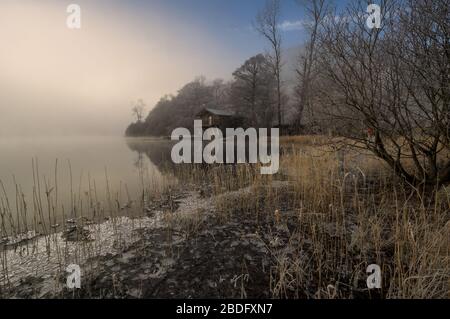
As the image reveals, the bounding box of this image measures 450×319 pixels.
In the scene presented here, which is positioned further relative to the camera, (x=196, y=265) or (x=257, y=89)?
(x=257, y=89)

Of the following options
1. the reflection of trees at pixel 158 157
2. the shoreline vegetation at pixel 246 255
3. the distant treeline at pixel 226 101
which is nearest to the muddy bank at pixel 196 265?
the shoreline vegetation at pixel 246 255

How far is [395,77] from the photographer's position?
11.8 feet

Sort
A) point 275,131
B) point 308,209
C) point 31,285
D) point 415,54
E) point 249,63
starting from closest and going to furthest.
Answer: point 31,285, point 415,54, point 308,209, point 275,131, point 249,63

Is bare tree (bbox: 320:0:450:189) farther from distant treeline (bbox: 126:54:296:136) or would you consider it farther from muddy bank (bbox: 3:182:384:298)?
distant treeline (bbox: 126:54:296:136)

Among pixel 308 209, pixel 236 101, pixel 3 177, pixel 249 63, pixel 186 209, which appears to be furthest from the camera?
pixel 236 101

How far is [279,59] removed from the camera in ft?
73.4

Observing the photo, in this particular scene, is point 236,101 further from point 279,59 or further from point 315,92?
point 315,92

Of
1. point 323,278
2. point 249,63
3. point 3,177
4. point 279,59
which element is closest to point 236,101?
point 249,63

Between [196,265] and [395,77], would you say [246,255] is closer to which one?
[196,265]

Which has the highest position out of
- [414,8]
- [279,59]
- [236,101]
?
[279,59]

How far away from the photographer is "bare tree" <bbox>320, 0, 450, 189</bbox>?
3.04 m

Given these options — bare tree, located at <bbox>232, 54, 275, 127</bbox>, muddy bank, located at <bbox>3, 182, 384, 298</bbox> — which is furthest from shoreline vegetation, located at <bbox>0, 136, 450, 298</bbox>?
bare tree, located at <bbox>232, 54, 275, 127</bbox>

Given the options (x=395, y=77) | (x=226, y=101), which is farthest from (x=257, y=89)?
(x=395, y=77)

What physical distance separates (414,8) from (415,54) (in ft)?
2.23
